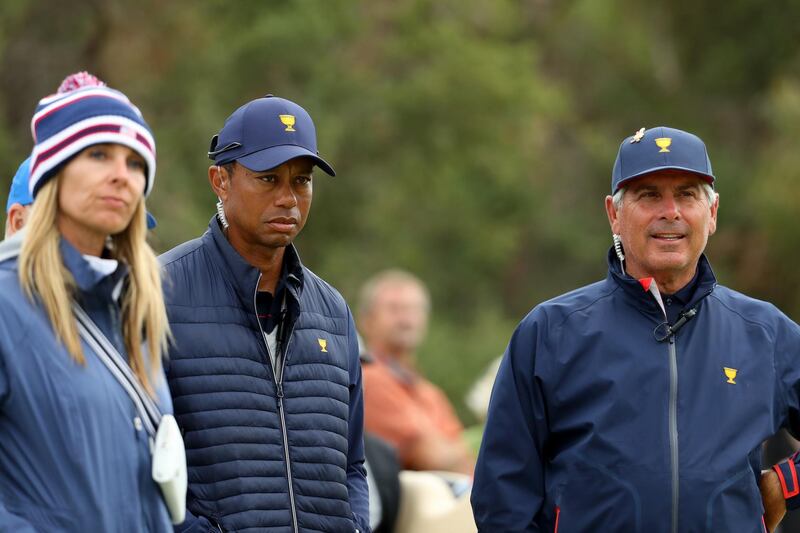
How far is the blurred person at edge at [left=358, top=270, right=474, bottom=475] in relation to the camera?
7.86 metres

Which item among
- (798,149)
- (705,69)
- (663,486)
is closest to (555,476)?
(663,486)

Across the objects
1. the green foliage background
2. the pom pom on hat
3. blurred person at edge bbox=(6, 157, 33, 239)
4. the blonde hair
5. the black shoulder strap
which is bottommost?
the black shoulder strap

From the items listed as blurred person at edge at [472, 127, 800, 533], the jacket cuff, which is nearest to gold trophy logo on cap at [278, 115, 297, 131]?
blurred person at edge at [472, 127, 800, 533]

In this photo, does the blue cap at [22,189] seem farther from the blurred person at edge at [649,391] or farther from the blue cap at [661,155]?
the blue cap at [661,155]

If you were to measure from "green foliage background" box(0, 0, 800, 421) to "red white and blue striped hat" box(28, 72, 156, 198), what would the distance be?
8393mm

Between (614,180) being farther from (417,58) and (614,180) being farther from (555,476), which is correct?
(417,58)

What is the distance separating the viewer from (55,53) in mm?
14250

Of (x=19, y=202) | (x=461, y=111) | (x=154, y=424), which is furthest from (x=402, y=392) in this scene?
(x=461, y=111)

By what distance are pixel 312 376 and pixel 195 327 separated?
1.32 ft

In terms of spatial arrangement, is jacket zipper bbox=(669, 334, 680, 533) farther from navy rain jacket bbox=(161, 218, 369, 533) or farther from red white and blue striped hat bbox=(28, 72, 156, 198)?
red white and blue striped hat bbox=(28, 72, 156, 198)

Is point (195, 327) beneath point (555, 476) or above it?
above

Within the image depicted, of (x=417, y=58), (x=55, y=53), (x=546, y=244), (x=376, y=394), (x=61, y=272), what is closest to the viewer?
(x=61, y=272)

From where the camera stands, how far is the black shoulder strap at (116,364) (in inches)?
152

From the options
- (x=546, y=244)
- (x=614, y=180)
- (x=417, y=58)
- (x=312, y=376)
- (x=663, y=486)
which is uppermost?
(x=417, y=58)
